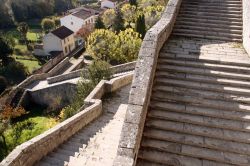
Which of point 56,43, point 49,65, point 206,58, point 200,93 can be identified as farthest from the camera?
point 56,43

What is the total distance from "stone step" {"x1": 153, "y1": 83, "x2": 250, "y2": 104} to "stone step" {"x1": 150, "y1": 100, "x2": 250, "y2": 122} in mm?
382

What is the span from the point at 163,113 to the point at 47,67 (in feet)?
101

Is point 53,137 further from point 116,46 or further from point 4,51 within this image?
point 4,51

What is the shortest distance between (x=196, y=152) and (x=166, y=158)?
2.37 feet

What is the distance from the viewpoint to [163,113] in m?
7.22

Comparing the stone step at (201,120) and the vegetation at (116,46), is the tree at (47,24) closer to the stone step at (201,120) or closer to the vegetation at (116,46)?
the vegetation at (116,46)

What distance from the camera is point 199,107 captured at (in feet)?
24.2

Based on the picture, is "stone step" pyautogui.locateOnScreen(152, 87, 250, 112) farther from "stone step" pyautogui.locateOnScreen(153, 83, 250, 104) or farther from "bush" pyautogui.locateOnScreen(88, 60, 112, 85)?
"bush" pyautogui.locateOnScreen(88, 60, 112, 85)

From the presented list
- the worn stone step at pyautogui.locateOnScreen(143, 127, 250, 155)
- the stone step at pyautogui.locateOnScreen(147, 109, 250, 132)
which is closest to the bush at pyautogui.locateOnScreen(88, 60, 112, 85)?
the stone step at pyautogui.locateOnScreen(147, 109, 250, 132)

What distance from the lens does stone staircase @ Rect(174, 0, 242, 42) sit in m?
10.6

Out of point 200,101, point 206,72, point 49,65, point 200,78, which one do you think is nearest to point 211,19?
point 206,72

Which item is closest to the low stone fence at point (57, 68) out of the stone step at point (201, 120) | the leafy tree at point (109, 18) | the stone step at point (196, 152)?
the leafy tree at point (109, 18)

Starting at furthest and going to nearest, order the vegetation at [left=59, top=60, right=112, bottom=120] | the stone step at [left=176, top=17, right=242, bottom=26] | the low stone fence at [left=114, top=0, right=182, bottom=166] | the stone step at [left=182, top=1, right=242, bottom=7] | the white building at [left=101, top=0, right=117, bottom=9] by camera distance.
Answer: the white building at [left=101, top=0, right=117, bottom=9]
the vegetation at [left=59, top=60, right=112, bottom=120]
the stone step at [left=182, top=1, right=242, bottom=7]
the stone step at [left=176, top=17, right=242, bottom=26]
the low stone fence at [left=114, top=0, right=182, bottom=166]

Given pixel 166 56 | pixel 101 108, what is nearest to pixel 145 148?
pixel 166 56
